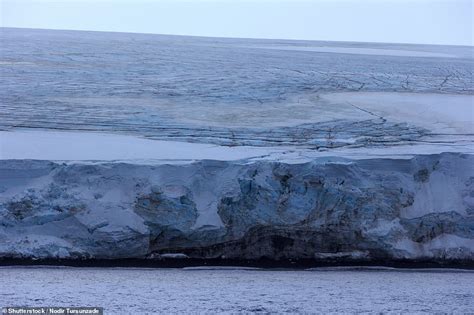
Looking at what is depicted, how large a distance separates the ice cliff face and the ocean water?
0.98 ft

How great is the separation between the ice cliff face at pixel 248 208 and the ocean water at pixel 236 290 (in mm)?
299

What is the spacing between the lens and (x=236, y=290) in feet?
10.9

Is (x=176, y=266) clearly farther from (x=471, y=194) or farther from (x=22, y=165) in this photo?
(x=471, y=194)

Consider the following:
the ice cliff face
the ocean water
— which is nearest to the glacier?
the ice cliff face

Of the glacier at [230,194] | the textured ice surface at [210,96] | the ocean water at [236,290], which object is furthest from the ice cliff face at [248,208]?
the textured ice surface at [210,96]

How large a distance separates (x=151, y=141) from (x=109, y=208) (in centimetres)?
95

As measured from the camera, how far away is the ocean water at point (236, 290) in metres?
3.01

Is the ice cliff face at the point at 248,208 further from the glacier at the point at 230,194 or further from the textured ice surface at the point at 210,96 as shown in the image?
the textured ice surface at the point at 210,96

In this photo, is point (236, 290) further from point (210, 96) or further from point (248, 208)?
point (210, 96)

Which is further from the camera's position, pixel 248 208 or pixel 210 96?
pixel 210 96

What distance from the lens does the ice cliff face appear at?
4.20 meters

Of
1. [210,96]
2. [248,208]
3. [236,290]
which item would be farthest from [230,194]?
[210,96]

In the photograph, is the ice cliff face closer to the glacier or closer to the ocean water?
the glacier

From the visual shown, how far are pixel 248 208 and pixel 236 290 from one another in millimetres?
1148
